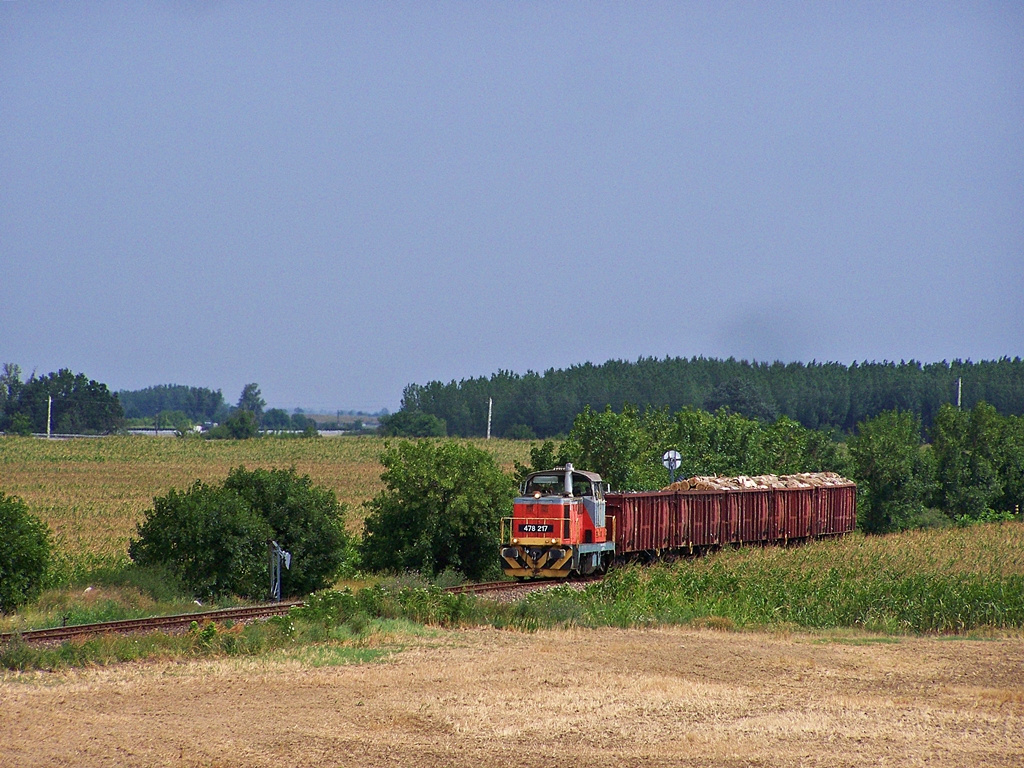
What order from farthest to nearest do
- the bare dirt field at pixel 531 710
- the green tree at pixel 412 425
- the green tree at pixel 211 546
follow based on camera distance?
1. the green tree at pixel 412 425
2. the green tree at pixel 211 546
3. the bare dirt field at pixel 531 710

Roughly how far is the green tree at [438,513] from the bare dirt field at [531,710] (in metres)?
12.1

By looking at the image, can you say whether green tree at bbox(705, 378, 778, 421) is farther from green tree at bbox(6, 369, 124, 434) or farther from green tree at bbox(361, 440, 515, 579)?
green tree at bbox(361, 440, 515, 579)

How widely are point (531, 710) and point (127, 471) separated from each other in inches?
3102

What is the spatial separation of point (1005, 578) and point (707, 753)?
751 inches

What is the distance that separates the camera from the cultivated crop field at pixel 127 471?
48844 mm

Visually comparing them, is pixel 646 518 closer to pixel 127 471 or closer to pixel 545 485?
pixel 545 485

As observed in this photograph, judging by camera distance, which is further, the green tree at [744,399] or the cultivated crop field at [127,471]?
the green tree at [744,399]

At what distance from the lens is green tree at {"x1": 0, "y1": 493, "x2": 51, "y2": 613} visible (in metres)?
22.9

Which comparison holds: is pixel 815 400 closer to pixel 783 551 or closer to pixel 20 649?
pixel 783 551

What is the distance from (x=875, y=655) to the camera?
66.2 ft

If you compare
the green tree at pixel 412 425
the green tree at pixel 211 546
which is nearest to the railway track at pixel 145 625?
the green tree at pixel 211 546

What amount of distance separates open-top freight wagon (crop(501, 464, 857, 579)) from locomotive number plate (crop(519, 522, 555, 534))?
0.03 meters

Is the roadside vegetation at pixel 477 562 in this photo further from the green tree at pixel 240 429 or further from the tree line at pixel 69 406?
the tree line at pixel 69 406

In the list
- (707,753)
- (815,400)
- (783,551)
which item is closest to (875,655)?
(707,753)
